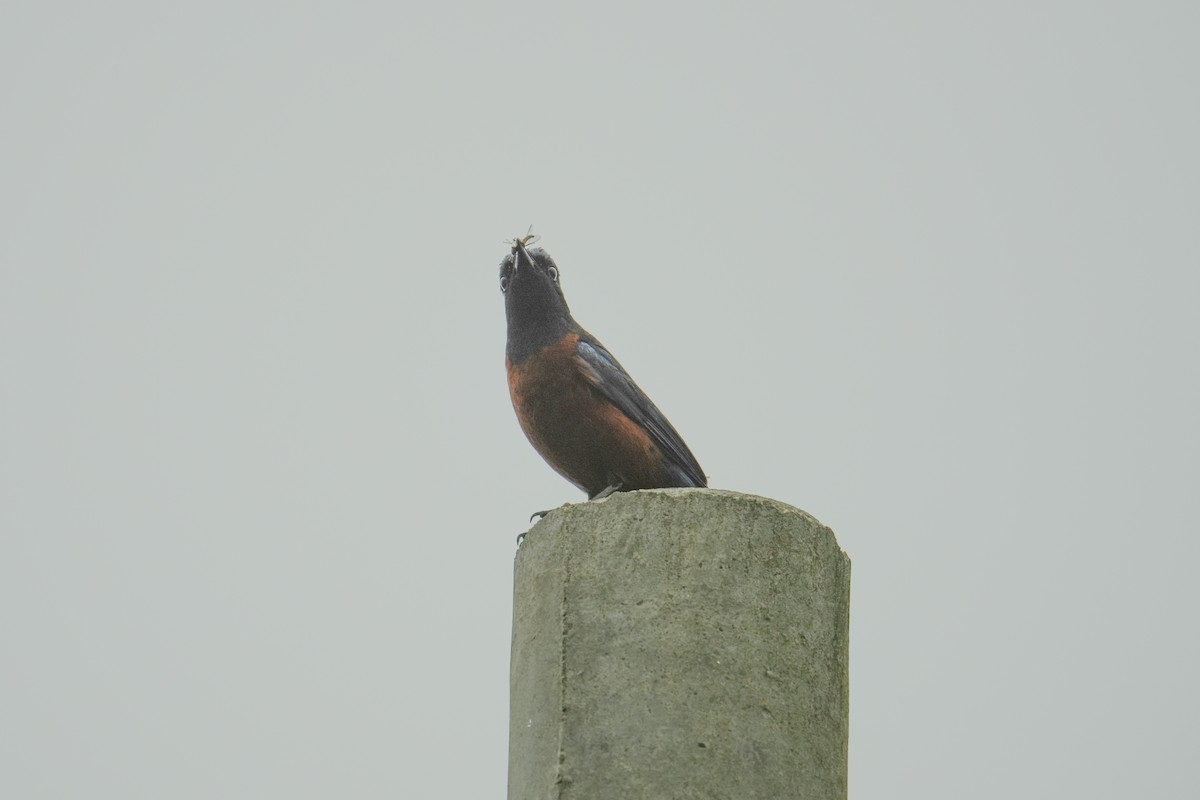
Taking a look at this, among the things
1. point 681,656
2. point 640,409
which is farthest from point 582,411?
point 681,656

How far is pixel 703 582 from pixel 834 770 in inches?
29.8

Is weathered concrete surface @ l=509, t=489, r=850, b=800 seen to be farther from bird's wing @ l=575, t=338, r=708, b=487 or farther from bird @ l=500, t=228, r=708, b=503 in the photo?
bird's wing @ l=575, t=338, r=708, b=487

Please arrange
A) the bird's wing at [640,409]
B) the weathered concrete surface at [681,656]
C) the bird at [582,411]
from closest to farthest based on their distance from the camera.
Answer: the weathered concrete surface at [681,656]
the bird at [582,411]
the bird's wing at [640,409]

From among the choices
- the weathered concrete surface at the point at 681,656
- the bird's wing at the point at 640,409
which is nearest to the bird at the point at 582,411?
the bird's wing at the point at 640,409

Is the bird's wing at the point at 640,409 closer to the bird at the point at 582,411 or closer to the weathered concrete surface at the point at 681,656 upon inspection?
the bird at the point at 582,411

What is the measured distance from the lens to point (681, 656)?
4215 millimetres

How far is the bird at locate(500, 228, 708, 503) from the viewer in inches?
287

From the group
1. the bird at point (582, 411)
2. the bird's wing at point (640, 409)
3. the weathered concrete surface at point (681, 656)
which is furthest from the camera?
the bird's wing at point (640, 409)

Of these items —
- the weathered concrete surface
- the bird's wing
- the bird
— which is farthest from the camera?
the bird's wing

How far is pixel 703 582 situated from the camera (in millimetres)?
4324

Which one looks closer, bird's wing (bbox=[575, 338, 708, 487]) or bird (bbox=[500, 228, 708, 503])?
bird (bbox=[500, 228, 708, 503])

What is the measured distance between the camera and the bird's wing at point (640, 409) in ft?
24.5

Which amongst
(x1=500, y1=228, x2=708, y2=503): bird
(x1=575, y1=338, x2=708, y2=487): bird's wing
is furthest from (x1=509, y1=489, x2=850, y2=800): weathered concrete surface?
(x1=575, y1=338, x2=708, y2=487): bird's wing

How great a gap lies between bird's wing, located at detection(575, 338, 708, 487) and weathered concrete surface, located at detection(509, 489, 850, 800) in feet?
9.34
